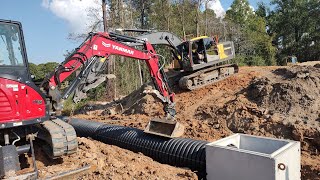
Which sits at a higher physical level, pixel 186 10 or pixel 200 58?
pixel 186 10

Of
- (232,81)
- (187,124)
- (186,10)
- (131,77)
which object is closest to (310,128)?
(187,124)

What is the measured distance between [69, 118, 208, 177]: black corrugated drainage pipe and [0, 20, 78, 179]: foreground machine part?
188 centimetres

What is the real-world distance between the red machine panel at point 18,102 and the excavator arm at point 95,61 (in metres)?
0.50

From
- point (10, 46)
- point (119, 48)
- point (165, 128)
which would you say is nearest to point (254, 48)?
point (119, 48)

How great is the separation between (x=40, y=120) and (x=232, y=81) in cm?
958

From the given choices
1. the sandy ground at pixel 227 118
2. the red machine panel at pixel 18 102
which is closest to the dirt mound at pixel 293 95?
the sandy ground at pixel 227 118

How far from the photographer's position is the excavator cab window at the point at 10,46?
17.8ft

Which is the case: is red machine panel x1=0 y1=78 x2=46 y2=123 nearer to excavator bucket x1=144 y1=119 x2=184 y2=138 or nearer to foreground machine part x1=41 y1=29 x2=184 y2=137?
foreground machine part x1=41 y1=29 x2=184 y2=137

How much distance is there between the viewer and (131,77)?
22.2m

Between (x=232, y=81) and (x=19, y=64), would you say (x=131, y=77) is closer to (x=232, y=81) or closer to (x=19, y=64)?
(x=232, y=81)

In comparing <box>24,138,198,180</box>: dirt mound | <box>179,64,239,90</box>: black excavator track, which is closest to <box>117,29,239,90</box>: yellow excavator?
<box>179,64,239,90</box>: black excavator track

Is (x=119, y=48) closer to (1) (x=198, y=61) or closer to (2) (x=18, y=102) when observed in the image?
(2) (x=18, y=102)

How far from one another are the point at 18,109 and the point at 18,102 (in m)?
0.11

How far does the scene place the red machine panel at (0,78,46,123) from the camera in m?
5.16
